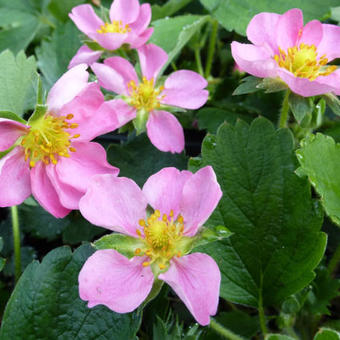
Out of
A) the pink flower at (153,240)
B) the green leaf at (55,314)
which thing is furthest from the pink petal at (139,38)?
the green leaf at (55,314)

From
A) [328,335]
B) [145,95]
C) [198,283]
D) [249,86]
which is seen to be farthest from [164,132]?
[328,335]

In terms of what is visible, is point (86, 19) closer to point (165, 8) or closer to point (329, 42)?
point (165, 8)

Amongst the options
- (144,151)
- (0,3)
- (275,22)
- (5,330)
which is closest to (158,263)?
(5,330)

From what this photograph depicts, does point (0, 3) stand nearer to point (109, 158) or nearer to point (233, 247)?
point (109, 158)

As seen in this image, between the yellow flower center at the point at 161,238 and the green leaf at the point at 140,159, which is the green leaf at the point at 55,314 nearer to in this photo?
the yellow flower center at the point at 161,238

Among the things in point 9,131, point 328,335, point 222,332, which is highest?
point 9,131

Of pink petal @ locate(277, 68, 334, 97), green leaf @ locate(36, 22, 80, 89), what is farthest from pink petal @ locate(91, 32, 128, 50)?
pink petal @ locate(277, 68, 334, 97)

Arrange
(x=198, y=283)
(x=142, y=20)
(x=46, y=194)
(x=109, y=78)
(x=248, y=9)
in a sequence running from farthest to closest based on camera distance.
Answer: (x=248, y=9) → (x=142, y=20) → (x=109, y=78) → (x=46, y=194) → (x=198, y=283)
